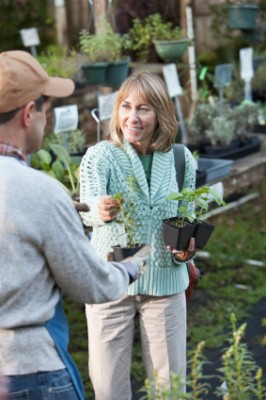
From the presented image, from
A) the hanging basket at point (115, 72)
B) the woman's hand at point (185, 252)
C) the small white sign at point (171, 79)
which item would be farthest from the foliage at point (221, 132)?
the woman's hand at point (185, 252)

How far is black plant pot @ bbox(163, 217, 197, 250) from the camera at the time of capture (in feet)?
9.23

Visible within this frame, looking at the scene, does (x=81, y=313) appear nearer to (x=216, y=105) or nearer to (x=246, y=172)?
(x=246, y=172)

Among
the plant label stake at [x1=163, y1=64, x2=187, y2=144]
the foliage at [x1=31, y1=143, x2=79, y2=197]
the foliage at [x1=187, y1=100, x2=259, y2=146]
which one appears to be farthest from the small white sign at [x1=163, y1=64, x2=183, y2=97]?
the foliage at [x1=31, y1=143, x2=79, y2=197]

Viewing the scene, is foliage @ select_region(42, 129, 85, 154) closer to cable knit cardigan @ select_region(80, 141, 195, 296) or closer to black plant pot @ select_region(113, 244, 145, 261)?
cable knit cardigan @ select_region(80, 141, 195, 296)

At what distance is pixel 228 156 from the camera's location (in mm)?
5305

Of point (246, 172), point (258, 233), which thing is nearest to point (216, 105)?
point (246, 172)

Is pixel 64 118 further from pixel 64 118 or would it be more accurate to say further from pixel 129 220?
pixel 129 220

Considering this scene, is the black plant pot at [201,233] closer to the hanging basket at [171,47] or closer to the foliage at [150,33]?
the foliage at [150,33]

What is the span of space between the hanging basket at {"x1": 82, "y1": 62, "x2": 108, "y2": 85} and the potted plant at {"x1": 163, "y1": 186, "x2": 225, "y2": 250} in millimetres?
2320

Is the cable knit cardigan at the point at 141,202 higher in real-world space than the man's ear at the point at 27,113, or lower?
lower

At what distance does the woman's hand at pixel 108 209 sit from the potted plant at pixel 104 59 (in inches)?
105

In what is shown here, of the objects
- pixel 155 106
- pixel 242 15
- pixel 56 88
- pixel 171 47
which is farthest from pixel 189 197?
pixel 242 15

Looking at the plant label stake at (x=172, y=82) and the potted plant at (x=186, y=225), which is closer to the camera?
the potted plant at (x=186, y=225)

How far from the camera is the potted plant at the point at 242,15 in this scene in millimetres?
7527
